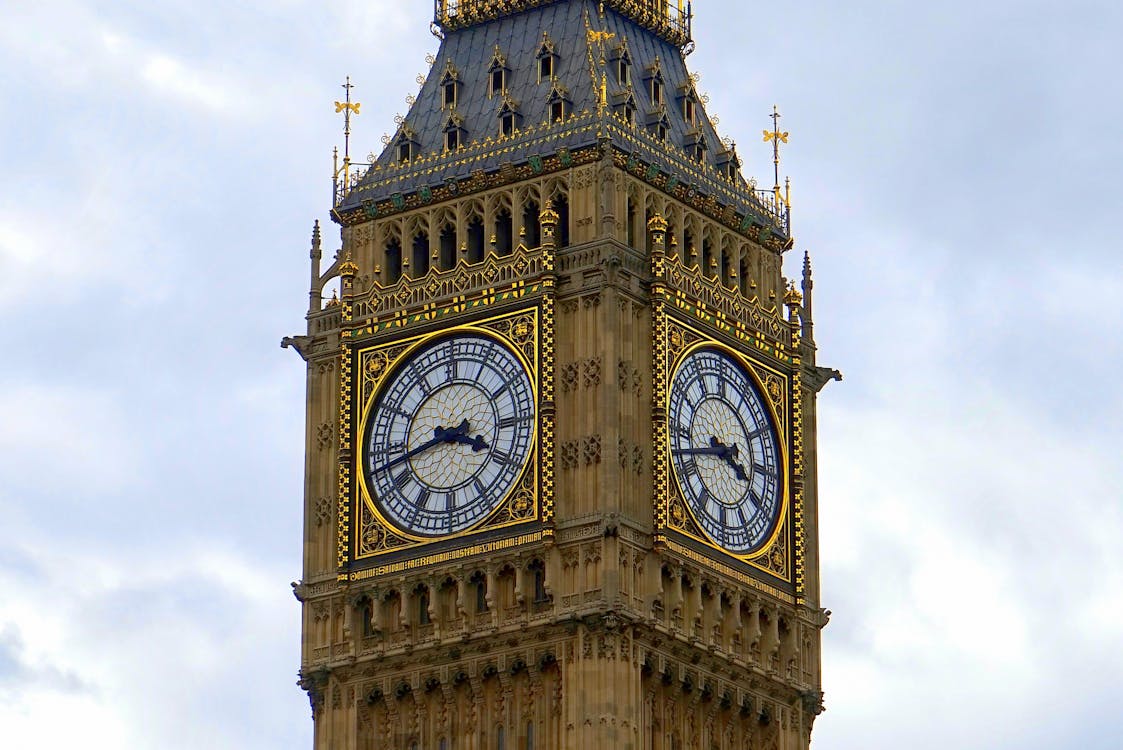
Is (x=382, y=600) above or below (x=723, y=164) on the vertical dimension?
below

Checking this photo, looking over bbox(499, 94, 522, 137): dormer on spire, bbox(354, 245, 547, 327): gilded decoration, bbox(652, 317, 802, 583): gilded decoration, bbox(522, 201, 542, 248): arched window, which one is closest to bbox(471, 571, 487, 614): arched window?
bbox(652, 317, 802, 583): gilded decoration

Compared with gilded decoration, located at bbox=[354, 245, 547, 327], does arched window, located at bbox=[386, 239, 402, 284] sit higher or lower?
higher

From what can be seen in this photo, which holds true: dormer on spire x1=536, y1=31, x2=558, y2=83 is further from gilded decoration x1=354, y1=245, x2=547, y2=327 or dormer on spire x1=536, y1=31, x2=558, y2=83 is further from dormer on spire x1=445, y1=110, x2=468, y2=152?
gilded decoration x1=354, y1=245, x2=547, y2=327

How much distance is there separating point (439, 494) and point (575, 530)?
3655 millimetres

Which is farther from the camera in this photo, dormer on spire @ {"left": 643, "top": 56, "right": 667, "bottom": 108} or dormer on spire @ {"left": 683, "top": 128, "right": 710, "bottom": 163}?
dormer on spire @ {"left": 643, "top": 56, "right": 667, "bottom": 108}

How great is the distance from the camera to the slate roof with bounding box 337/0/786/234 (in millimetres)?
97625

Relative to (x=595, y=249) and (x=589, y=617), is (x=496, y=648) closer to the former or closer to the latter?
(x=589, y=617)

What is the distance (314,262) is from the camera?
9944cm

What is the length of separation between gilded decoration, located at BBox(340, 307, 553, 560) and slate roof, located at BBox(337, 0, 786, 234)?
3835mm

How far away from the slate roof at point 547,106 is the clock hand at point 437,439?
593 centimetres

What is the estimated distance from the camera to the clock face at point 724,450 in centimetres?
9556

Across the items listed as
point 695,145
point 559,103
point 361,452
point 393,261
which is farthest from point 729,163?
point 361,452

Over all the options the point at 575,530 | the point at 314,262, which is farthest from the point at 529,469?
the point at 314,262

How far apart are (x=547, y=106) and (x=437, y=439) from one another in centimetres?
791
